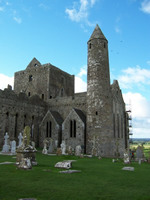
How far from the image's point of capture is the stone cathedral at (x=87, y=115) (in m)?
25.0

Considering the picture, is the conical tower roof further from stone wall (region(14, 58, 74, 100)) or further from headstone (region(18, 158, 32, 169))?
headstone (region(18, 158, 32, 169))

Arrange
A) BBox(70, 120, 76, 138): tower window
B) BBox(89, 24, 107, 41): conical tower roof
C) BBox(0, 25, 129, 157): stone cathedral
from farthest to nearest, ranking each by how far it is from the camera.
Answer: BBox(89, 24, 107, 41): conical tower roof < BBox(70, 120, 76, 138): tower window < BBox(0, 25, 129, 157): stone cathedral

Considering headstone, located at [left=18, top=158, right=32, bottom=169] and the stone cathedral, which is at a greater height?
the stone cathedral

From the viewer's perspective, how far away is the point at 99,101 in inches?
1000

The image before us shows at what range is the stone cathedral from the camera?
25000 millimetres

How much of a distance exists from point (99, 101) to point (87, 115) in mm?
2364

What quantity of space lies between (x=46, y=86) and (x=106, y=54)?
13.2 m

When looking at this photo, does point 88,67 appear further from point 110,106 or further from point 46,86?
point 46,86

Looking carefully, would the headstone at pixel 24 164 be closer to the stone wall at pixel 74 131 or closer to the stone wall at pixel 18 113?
the stone wall at pixel 74 131

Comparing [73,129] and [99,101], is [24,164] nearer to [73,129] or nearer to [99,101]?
[99,101]

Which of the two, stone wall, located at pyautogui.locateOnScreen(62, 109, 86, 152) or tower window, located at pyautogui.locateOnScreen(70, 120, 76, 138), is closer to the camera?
stone wall, located at pyautogui.locateOnScreen(62, 109, 86, 152)

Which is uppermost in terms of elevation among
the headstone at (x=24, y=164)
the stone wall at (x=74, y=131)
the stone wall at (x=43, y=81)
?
the stone wall at (x=43, y=81)

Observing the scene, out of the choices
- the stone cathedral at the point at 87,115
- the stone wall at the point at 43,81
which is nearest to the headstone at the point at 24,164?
the stone cathedral at the point at 87,115

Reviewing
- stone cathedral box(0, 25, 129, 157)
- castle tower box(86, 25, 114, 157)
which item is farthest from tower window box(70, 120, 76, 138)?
castle tower box(86, 25, 114, 157)
